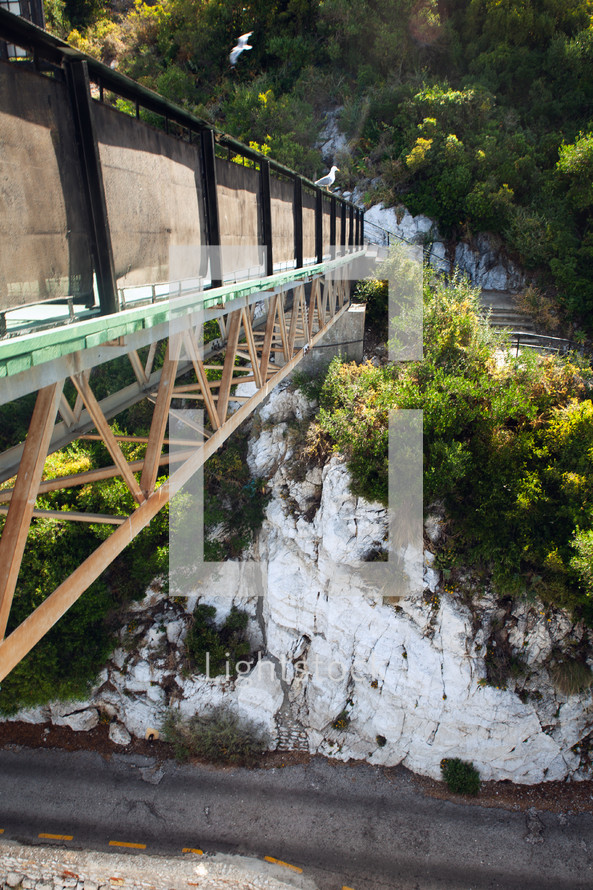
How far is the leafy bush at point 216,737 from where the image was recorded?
520 inches

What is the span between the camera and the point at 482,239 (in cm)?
1981

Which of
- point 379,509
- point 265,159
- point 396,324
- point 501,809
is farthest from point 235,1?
point 501,809

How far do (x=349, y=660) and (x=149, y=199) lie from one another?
12272mm

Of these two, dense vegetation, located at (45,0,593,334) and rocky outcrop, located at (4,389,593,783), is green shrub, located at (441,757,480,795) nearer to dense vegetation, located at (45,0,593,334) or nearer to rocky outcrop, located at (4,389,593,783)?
rocky outcrop, located at (4,389,593,783)

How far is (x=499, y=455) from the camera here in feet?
35.8

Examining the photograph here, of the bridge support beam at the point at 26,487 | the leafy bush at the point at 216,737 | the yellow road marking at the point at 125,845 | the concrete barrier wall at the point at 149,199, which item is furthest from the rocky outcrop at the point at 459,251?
the yellow road marking at the point at 125,845

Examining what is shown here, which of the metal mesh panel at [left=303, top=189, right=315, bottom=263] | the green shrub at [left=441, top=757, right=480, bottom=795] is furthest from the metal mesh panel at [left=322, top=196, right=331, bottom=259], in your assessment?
the green shrub at [left=441, top=757, right=480, bottom=795]

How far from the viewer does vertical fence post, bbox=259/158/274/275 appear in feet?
21.7

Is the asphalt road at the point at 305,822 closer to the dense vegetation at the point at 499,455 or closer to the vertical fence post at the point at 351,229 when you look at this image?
the dense vegetation at the point at 499,455

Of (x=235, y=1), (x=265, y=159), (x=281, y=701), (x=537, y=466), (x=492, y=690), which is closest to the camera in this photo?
(x=265, y=159)

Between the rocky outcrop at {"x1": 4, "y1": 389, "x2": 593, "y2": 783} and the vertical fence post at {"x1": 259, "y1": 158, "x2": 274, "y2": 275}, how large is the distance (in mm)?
6675

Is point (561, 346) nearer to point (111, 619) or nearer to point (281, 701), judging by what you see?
point (281, 701)

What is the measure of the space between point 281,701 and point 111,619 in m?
5.71

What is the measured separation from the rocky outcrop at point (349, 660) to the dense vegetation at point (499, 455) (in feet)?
2.74
